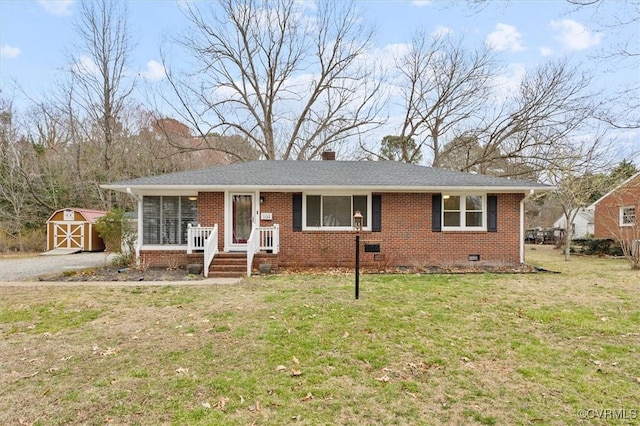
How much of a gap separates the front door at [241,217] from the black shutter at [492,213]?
7738mm

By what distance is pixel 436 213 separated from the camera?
1153cm

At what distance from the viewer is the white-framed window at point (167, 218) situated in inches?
454

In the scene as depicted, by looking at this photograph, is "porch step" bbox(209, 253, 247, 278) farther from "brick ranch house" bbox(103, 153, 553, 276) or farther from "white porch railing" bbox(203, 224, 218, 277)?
"brick ranch house" bbox(103, 153, 553, 276)

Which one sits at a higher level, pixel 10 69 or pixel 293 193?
pixel 10 69

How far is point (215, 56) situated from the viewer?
23.5 metres

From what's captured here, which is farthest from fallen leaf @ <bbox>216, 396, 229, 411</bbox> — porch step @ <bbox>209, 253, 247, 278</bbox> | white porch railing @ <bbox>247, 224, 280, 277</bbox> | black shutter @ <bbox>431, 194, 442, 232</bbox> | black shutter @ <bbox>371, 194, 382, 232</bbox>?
black shutter @ <bbox>431, 194, 442, 232</bbox>

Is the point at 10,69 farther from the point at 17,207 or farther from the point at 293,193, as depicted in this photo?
the point at 293,193

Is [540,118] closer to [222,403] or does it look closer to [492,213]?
[492,213]

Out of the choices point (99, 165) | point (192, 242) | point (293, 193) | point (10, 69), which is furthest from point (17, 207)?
point (293, 193)

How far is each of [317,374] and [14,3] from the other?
19415 millimetres

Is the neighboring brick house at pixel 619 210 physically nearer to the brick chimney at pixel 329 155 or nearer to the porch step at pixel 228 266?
the brick chimney at pixel 329 155

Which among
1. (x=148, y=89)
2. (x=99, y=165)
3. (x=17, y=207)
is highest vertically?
(x=148, y=89)

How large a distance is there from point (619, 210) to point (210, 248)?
71.9 feet

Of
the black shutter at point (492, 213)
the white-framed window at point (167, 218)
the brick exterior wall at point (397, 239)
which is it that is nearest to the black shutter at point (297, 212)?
the brick exterior wall at point (397, 239)
